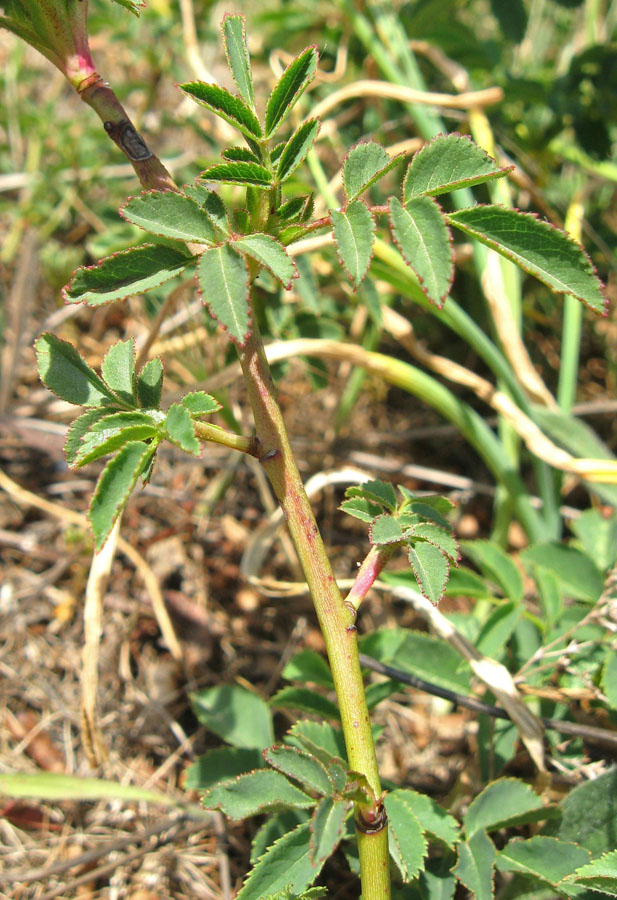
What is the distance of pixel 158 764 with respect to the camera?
1.50 metres

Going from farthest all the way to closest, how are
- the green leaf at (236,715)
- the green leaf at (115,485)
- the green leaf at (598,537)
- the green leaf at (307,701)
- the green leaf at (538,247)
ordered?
the green leaf at (598,537)
the green leaf at (236,715)
the green leaf at (307,701)
the green leaf at (538,247)
the green leaf at (115,485)

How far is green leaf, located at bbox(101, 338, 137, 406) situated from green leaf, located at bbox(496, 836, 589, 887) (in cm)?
83

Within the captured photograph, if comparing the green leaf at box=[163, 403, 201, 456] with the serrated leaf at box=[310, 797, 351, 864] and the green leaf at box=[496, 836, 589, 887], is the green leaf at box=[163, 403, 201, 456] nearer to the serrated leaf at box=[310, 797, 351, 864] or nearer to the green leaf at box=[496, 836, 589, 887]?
the serrated leaf at box=[310, 797, 351, 864]

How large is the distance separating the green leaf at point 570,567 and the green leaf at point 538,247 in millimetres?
691

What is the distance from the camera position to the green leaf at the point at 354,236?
785 millimetres

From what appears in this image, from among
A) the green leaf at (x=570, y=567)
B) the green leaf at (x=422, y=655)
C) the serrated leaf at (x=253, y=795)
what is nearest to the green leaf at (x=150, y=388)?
the serrated leaf at (x=253, y=795)

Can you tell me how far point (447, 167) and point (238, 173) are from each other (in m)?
0.25

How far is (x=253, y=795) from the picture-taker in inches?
36.7

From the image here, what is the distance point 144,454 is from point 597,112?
1639mm

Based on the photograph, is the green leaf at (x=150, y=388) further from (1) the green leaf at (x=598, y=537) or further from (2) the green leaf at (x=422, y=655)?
(1) the green leaf at (x=598, y=537)

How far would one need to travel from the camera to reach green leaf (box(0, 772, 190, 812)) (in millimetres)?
1187

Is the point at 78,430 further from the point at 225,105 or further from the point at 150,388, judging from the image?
the point at 225,105

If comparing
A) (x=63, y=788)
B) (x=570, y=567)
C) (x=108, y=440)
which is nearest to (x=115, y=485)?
(x=108, y=440)

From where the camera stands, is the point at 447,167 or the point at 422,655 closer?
the point at 447,167
